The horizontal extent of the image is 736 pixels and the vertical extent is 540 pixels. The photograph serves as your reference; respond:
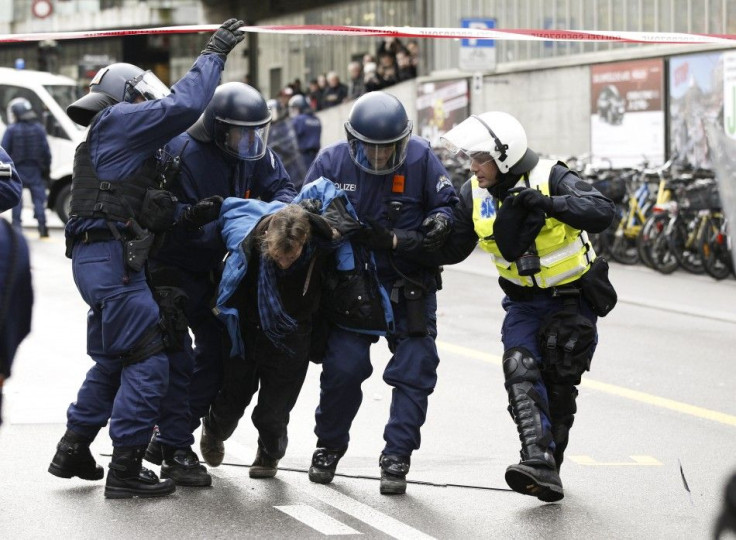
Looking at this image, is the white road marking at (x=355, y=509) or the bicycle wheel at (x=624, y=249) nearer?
the white road marking at (x=355, y=509)

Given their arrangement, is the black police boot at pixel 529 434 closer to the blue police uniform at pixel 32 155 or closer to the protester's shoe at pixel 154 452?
the protester's shoe at pixel 154 452

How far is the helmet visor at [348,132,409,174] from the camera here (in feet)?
20.5

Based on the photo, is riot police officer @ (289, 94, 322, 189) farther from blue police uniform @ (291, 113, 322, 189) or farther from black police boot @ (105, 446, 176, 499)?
black police boot @ (105, 446, 176, 499)

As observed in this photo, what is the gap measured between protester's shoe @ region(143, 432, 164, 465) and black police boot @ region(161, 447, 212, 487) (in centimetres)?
6

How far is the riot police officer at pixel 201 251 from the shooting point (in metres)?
6.23

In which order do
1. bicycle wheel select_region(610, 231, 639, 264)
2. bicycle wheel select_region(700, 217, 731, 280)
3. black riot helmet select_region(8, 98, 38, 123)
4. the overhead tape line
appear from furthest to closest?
black riot helmet select_region(8, 98, 38, 123)
bicycle wheel select_region(610, 231, 639, 264)
bicycle wheel select_region(700, 217, 731, 280)
the overhead tape line

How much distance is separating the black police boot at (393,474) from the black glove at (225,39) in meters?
1.82

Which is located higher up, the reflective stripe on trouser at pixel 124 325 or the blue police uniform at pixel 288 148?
the reflective stripe on trouser at pixel 124 325

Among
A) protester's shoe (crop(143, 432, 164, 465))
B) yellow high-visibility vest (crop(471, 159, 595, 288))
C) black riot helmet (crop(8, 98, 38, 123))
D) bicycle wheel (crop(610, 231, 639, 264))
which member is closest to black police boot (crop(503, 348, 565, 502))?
yellow high-visibility vest (crop(471, 159, 595, 288))

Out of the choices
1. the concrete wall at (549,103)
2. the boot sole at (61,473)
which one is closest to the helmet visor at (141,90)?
the boot sole at (61,473)

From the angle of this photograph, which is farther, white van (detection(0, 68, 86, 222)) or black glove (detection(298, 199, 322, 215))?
white van (detection(0, 68, 86, 222))

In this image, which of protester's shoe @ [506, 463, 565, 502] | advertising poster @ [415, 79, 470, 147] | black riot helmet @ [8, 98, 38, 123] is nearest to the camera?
protester's shoe @ [506, 463, 565, 502]

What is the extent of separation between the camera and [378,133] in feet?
20.2

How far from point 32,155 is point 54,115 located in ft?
8.35
